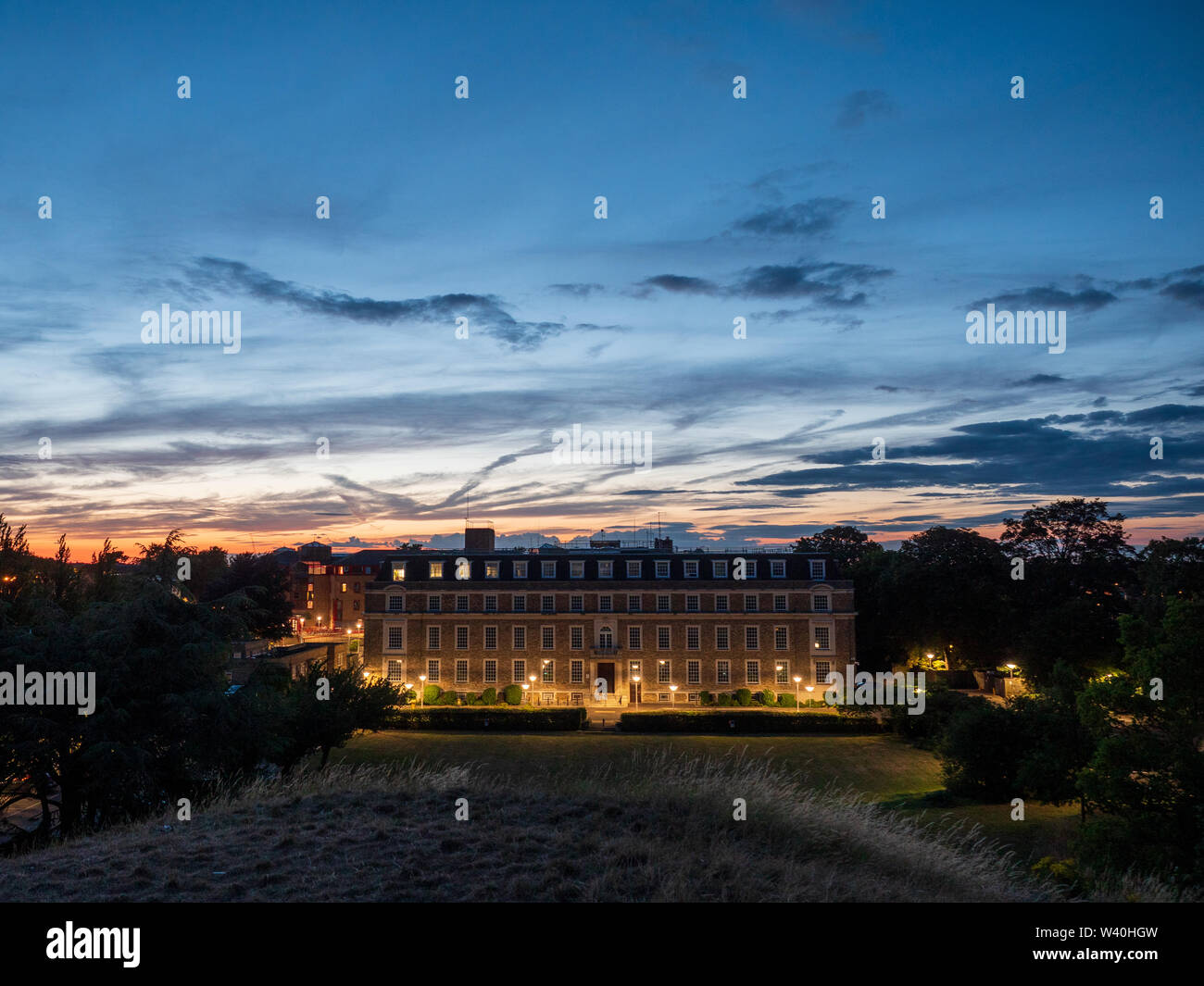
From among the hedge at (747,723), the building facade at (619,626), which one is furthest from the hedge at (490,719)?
the building facade at (619,626)

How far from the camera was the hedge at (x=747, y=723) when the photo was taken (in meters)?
47.3

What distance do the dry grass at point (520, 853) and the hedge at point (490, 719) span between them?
112ft

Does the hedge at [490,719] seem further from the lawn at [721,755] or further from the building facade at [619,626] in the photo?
the building facade at [619,626]

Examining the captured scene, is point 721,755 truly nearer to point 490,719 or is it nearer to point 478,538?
point 490,719

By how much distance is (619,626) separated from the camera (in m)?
57.8

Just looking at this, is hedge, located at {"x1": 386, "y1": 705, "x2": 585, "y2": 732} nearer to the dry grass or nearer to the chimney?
the chimney

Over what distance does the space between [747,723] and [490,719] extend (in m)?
15.8

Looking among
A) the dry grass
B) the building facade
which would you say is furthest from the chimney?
the dry grass

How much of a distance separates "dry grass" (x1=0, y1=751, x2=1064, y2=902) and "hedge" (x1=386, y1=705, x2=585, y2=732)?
34195 mm

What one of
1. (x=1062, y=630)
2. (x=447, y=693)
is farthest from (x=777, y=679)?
(x=447, y=693)

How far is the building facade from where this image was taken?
56.8 m
